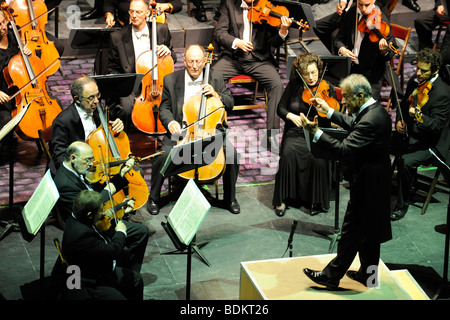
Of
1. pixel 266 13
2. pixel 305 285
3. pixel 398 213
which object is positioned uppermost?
pixel 266 13

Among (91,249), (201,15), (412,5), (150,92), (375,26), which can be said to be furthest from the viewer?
(412,5)

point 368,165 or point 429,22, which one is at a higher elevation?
point 368,165

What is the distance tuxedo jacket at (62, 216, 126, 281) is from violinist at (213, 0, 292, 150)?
112 inches

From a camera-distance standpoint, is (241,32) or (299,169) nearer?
(299,169)

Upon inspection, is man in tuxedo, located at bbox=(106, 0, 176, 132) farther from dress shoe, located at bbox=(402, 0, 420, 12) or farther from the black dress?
dress shoe, located at bbox=(402, 0, 420, 12)

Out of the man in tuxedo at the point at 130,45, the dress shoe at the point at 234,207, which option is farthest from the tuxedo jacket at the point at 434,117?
the man in tuxedo at the point at 130,45

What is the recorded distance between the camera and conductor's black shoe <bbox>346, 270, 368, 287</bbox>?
15.0 feet

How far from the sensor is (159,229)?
5.59m

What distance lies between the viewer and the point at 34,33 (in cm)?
636

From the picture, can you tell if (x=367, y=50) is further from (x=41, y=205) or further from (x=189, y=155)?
(x=41, y=205)

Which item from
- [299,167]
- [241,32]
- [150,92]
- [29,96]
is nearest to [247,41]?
[241,32]

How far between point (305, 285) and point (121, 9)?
150 inches

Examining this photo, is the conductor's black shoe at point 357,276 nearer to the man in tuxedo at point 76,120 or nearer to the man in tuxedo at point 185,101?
the man in tuxedo at point 185,101

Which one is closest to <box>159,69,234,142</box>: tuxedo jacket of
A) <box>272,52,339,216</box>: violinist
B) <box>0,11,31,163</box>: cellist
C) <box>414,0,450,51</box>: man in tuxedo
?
<box>272,52,339,216</box>: violinist
